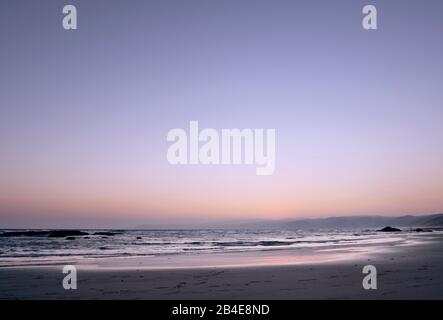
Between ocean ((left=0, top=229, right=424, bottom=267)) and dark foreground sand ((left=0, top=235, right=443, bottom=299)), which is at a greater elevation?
dark foreground sand ((left=0, top=235, right=443, bottom=299))

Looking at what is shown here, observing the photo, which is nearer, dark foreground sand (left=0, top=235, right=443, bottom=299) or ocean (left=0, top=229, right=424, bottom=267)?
dark foreground sand (left=0, top=235, right=443, bottom=299)

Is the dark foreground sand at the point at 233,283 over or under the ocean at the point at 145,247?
over

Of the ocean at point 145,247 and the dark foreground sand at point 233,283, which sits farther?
the ocean at point 145,247

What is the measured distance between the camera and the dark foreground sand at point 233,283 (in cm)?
1146

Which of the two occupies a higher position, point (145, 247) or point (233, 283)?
point (233, 283)

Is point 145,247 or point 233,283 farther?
point 145,247

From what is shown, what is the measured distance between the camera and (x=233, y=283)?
1373cm

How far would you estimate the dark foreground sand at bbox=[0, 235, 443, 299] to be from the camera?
1146 centimetres
